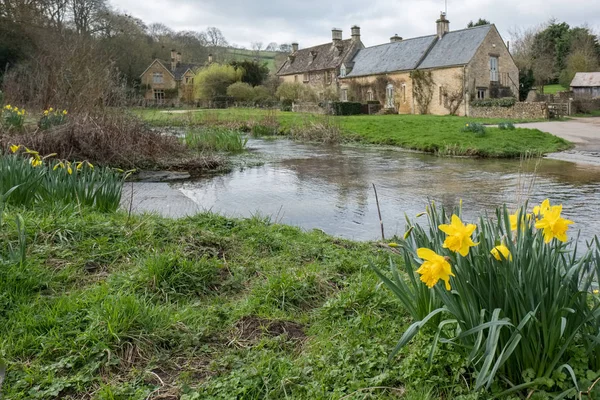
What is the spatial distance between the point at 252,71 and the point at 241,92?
7253 millimetres

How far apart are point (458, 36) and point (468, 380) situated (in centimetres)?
4062

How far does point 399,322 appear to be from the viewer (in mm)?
3098

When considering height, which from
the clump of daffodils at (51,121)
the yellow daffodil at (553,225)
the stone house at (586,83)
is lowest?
the yellow daffodil at (553,225)

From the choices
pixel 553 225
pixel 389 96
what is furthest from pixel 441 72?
pixel 553 225

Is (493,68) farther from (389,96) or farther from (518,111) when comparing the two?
(389,96)

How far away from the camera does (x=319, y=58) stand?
177 feet

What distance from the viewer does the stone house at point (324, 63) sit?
162 feet

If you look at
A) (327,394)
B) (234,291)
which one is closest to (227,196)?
(234,291)

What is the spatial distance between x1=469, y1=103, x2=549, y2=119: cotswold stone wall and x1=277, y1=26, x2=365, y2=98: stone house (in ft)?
46.8

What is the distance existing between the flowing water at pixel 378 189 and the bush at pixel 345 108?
2145 centimetres

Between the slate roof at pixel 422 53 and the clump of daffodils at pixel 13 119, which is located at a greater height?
the slate roof at pixel 422 53

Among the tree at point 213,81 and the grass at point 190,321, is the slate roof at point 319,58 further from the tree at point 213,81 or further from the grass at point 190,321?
the grass at point 190,321

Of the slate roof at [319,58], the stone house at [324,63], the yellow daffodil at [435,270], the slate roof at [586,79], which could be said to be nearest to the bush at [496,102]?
the stone house at [324,63]

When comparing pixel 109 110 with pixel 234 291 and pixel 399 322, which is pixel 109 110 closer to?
pixel 234 291
